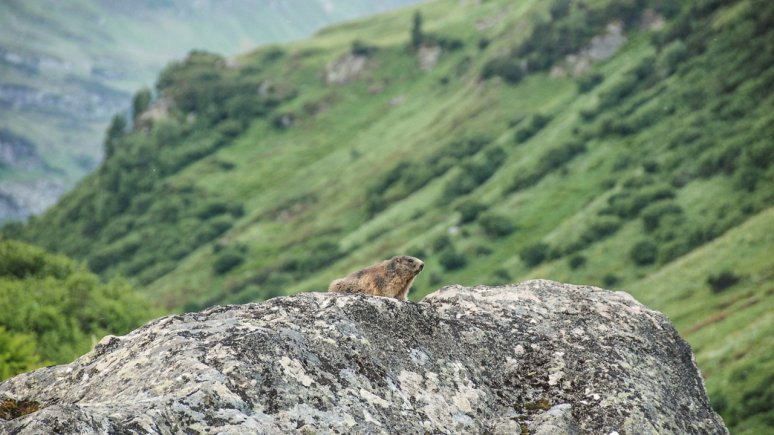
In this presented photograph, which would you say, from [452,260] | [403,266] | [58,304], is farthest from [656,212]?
[403,266]

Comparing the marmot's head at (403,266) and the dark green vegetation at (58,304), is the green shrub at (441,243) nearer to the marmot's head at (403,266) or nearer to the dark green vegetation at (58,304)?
the dark green vegetation at (58,304)

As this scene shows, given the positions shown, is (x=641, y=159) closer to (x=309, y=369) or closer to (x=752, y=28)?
(x=752, y=28)

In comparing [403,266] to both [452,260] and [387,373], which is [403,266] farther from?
[452,260]

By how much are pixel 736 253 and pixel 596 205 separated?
143ft

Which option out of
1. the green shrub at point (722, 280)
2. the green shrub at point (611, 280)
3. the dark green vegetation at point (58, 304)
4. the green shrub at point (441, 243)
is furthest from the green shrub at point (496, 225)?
the dark green vegetation at point (58, 304)

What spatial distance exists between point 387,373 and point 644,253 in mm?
126665

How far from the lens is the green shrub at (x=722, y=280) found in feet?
342

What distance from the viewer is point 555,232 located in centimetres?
15275

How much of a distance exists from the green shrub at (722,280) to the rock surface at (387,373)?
319ft

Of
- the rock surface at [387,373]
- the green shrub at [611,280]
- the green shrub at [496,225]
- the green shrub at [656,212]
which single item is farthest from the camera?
the green shrub at [496,225]

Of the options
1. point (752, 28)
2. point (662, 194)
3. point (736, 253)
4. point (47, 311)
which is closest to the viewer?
point (47, 311)

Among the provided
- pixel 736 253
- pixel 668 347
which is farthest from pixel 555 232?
pixel 668 347

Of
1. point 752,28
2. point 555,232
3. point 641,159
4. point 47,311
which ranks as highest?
point 752,28

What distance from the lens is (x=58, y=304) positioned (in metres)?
77.4
